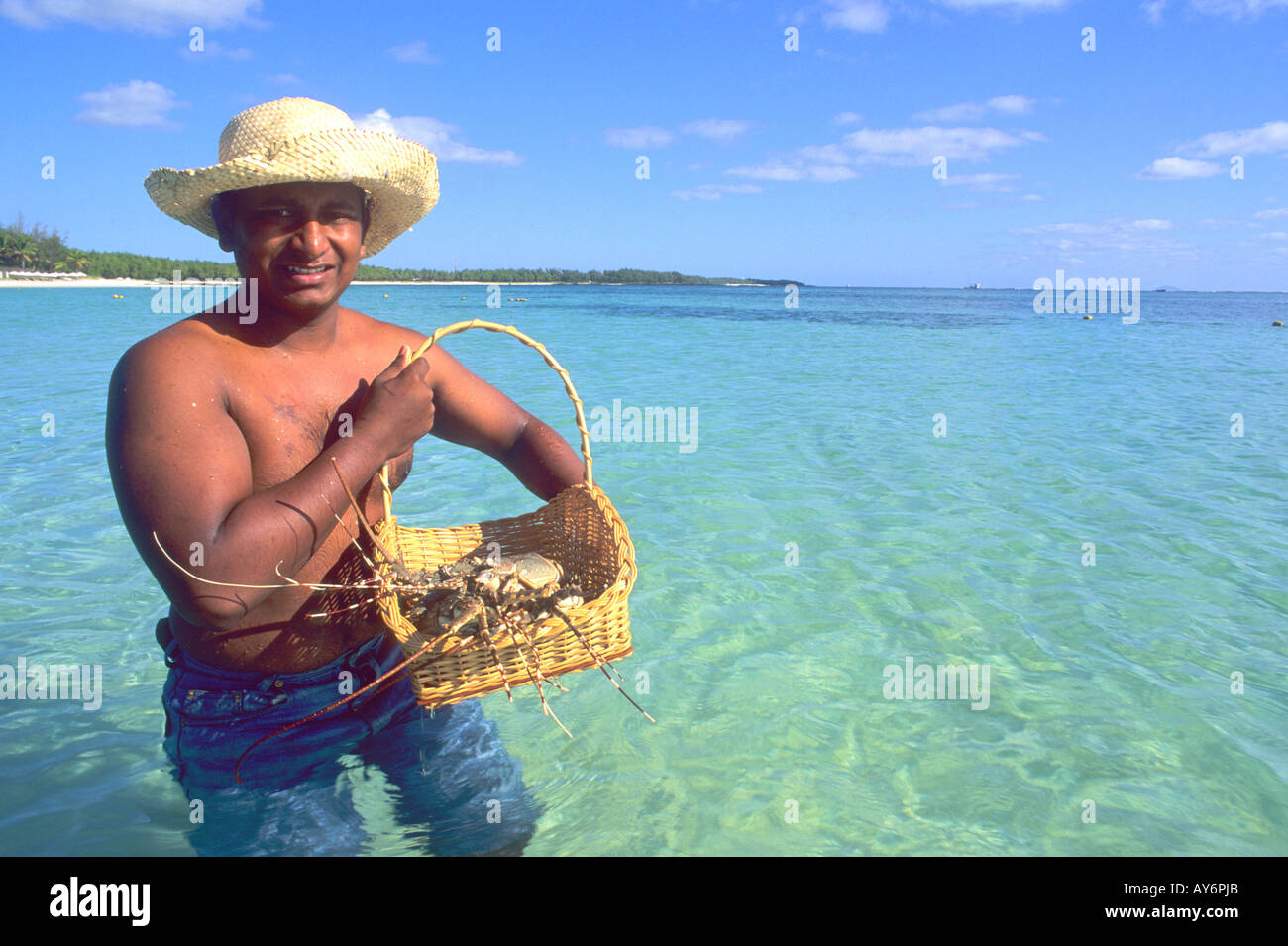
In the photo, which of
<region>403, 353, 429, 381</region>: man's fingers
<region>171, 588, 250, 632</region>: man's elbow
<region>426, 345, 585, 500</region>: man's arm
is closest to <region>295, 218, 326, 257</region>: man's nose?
<region>403, 353, 429, 381</region>: man's fingers

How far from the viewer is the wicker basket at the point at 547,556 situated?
6.14 feet

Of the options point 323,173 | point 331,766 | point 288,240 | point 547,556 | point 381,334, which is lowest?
point 331,766

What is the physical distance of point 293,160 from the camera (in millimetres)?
1849

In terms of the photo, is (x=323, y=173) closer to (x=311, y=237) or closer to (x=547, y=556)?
(x=311, y=237)

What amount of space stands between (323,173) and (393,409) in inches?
22.3

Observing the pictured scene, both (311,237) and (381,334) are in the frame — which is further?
(381,334)

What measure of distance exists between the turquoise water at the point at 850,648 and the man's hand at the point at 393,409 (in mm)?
925

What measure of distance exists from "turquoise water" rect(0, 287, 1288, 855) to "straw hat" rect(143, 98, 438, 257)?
1520 millimetres

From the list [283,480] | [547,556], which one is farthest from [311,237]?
[547,556]

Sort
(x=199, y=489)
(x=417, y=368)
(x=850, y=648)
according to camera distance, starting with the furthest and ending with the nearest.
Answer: (x=850, y=648), (x=417, y=368), (x=199, y=489)

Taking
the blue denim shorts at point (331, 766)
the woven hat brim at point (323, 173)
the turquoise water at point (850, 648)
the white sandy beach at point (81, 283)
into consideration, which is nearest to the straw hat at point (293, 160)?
the woven hat brim at point (323, 173)

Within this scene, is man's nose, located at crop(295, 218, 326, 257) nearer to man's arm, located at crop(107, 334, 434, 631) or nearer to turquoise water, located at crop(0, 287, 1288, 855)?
man's arm, located at crop(107, 334, 434, 631)
